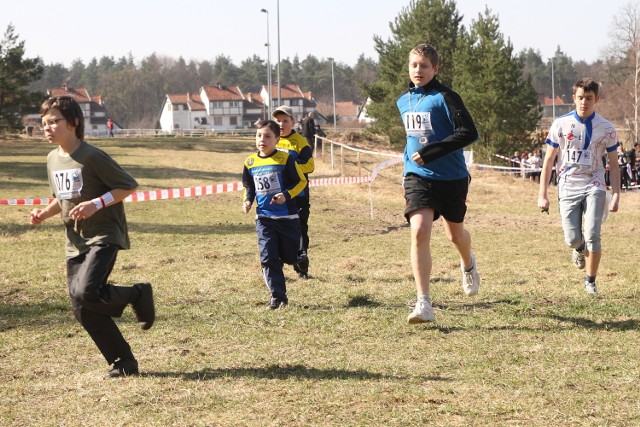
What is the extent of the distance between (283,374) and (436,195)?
78.2 inches

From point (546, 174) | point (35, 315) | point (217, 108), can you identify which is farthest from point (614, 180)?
point (217, 108)

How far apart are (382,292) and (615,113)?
5911 cm

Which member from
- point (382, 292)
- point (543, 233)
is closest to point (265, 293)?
point (382, 292)

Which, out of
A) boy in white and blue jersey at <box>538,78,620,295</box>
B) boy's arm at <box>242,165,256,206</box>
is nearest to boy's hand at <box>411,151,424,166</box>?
boy in white and blue jersey at <box>538,78,620,295</box>

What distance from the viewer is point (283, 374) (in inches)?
208

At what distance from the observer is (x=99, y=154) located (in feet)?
17.8

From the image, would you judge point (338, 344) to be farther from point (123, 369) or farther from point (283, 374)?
point (123, 369)

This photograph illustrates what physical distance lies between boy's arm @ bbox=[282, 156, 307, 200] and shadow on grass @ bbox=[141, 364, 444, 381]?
2.53 metres

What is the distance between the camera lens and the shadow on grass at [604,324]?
6.40 meters

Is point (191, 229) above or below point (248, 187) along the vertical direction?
below

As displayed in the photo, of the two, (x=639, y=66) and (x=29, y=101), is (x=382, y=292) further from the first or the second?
(x=639, y=66)

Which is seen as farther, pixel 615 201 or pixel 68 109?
pixel 615 201

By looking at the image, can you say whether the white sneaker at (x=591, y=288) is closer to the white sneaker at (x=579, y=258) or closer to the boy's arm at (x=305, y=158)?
the white sneaker at (x=579, y=258)

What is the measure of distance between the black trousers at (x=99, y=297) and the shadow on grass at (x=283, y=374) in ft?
0.93
